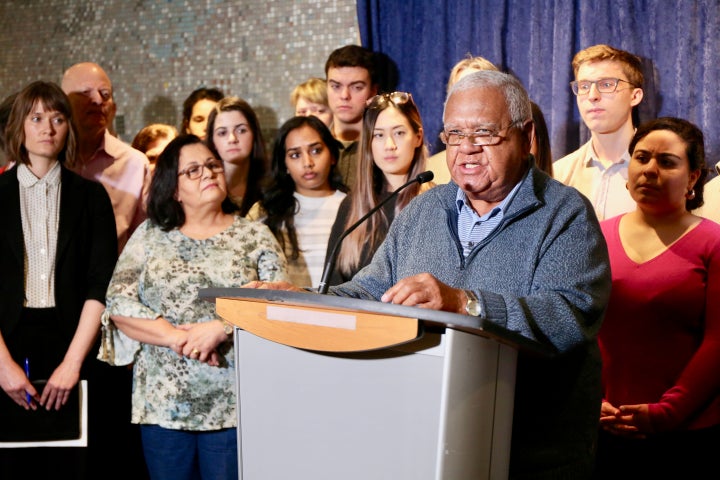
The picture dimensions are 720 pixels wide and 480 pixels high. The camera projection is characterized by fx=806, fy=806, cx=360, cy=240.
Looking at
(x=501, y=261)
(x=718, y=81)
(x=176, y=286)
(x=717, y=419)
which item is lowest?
(x=717, y=419)

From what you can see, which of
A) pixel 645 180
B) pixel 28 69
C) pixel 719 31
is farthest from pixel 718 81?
pixel 28 69

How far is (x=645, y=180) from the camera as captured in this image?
267cm

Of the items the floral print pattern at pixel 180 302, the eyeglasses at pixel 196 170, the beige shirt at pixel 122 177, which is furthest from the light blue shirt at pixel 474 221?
the beige shirt at pixel 122 177

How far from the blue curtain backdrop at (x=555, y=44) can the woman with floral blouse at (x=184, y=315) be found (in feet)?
3.67

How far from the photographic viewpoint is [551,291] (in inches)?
60.7

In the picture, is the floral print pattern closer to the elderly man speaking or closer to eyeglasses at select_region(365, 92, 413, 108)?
eyeglasses at select_region(365, 92, 413, 108)

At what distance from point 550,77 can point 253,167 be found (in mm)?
1287

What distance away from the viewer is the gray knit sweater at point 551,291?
1.54m

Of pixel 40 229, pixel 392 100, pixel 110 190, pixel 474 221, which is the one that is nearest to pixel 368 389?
pixel 474 221

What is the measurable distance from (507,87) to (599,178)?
130 centimetres

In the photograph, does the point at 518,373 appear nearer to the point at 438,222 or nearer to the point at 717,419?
the point at 438,222

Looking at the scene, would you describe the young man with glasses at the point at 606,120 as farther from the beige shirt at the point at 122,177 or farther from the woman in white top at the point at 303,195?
the beige shirt at the point at 122,177

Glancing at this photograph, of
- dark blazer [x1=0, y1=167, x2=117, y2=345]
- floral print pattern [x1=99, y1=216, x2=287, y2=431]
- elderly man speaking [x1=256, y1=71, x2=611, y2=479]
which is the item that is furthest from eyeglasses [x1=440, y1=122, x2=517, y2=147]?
dark blazer [x1=0, y1=167, x2=117, y2=345]

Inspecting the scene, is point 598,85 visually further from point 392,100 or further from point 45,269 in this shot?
point 45,269
